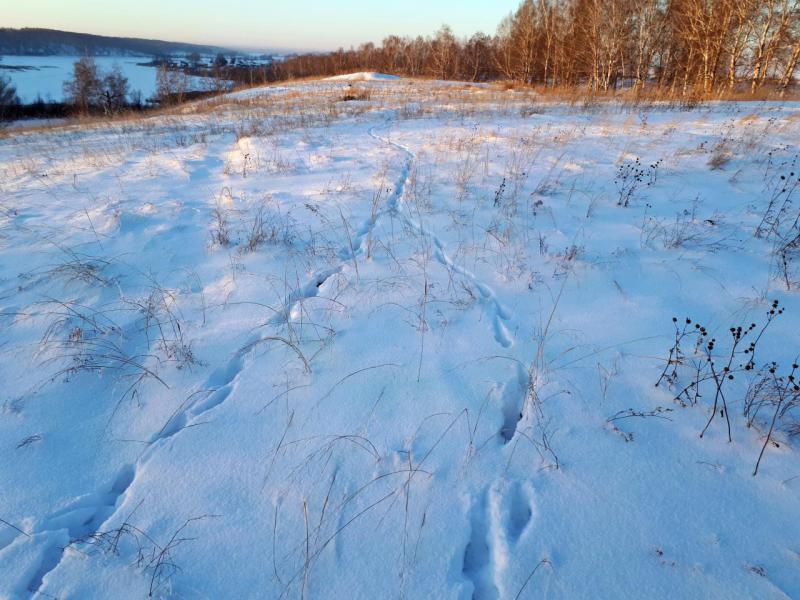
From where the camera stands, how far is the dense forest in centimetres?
1523

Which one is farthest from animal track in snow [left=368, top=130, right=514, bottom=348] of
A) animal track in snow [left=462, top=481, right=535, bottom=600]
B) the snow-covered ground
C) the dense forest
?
the dense forest

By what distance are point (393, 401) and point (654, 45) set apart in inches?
989

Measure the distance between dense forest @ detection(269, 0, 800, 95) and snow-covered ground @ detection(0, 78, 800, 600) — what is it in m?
13.1

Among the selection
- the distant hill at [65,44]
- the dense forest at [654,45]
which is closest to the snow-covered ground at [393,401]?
the dense forest at [654,45]

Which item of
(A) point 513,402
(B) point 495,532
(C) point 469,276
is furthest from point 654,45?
(B) point 495,532

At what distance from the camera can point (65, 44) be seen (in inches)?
5271

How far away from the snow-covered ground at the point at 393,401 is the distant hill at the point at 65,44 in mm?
145964

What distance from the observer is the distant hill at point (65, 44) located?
396 ft

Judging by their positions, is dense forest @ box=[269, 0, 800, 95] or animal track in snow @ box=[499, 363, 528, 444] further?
dense forest @ box=[269, 0, 800, 95]

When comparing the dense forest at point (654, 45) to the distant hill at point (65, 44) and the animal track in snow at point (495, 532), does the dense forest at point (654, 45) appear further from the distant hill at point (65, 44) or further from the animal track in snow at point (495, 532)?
the distant hill at point (65, 44)

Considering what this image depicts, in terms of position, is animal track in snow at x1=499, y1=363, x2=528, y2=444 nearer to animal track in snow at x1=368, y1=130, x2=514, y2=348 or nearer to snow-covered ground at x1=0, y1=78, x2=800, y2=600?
snow-covered ground at x1=0, y1=78, x2=800, y2=600

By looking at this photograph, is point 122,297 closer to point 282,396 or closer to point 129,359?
point 129,359

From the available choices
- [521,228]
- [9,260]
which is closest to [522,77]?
[521,228]

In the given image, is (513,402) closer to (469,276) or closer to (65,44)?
(469,276)
